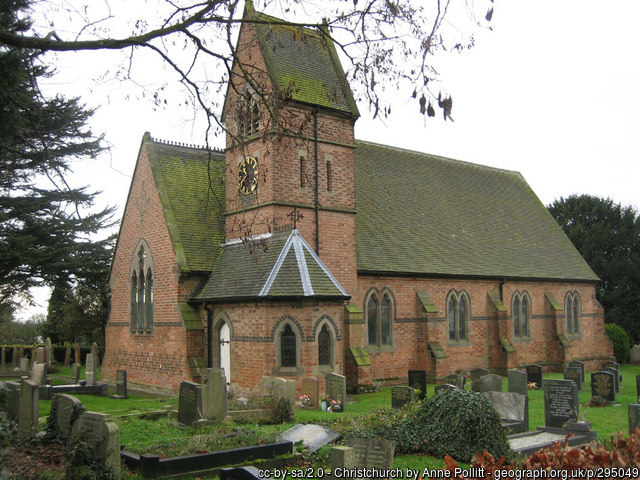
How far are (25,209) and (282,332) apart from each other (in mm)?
17353

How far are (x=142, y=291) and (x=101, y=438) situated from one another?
15252mm

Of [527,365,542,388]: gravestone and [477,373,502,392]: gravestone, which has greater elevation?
[477,373,502,392]: gravestone

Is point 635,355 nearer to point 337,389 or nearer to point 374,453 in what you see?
point 337,389

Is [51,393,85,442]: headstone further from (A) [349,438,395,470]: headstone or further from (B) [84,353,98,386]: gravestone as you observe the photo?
(B) [84,353,98,386]: gravestone

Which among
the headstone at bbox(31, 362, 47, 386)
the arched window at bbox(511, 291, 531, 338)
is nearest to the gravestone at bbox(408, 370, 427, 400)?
the arched window at bbox(511, 291, 531, 338)

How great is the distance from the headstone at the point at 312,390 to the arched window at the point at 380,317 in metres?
6.32

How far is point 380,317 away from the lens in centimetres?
2448

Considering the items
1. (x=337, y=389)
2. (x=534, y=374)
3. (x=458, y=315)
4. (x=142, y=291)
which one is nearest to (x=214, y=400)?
(x=337, y=389)

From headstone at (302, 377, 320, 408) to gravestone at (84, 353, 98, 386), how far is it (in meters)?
8.87

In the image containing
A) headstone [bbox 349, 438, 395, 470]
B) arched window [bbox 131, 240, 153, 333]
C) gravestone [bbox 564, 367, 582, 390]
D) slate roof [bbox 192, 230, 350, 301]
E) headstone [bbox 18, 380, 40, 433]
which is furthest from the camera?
arched window [bbox 131, 240, 153, 333]

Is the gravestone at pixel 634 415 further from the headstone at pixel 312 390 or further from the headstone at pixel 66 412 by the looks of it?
the headstone at pixel 66 412

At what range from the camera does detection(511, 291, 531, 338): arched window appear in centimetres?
3025

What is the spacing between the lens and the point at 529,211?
3622 centimetres

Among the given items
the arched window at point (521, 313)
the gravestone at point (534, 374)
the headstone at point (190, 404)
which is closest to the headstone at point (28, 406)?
the headstone at point (190, 404)
